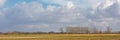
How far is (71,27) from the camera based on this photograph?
143500mm

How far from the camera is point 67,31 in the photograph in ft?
455

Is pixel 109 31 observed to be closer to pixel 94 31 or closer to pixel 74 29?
pixel 94 31

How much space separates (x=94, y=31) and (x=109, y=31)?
7145mm

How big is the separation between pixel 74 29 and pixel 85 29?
666 centimetres

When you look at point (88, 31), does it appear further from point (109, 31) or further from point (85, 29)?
point (109, 31)

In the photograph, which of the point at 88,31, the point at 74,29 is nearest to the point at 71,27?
the point at 74,29

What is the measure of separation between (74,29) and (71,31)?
97.6 inches

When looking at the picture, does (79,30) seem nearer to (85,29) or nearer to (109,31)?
(85,29)

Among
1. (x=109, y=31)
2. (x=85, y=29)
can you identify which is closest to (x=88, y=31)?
(x=85, y=29)

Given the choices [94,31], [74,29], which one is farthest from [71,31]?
[94,31]

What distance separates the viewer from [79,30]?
464ft

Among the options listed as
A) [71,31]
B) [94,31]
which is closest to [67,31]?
[71,31]

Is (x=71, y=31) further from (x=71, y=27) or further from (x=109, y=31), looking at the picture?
(x=109, y=31)

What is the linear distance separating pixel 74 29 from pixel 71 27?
2242 millimetres
